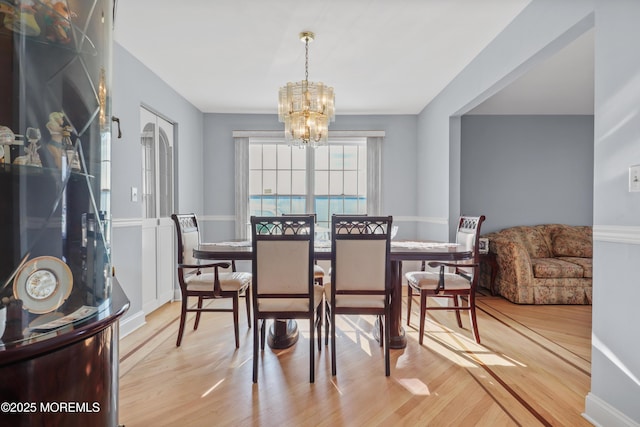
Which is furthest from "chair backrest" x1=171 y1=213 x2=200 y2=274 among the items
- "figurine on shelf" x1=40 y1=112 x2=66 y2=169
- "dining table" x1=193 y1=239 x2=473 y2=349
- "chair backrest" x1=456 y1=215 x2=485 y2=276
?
"chair backrest" x1=456 y1=215 x2=485 y2=276

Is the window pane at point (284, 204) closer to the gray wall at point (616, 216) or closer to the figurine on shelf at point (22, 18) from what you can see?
the gray wall at point (616, 216)

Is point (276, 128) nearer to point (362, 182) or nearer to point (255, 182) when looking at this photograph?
point (255, 182)

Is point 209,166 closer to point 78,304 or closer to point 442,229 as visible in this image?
point 442,229

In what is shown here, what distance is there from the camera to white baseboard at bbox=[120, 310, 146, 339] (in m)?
2.96

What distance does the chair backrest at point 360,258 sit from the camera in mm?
2236

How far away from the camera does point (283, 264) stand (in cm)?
218

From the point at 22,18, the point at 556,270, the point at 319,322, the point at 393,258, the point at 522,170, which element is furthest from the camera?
the point at 522,170

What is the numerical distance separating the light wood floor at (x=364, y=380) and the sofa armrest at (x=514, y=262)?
29.8 inches

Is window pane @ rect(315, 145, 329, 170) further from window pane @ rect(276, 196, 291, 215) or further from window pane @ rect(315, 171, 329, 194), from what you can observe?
window pane @ rect(276, 196, 291, 215)

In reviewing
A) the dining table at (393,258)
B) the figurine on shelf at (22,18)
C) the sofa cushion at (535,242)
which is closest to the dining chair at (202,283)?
the dining table at (393,258)

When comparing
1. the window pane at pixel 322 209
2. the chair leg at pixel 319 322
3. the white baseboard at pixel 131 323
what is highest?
the window pane at pixel 322 209

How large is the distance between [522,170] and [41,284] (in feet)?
17.7

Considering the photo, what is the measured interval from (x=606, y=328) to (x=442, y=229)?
2405 mm

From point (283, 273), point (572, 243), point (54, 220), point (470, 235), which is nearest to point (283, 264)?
point (283, 273)
